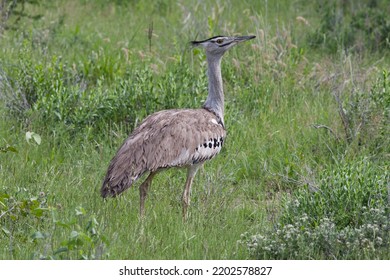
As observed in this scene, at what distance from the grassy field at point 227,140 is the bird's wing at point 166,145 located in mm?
227

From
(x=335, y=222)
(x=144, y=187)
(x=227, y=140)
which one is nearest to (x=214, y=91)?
(x=227, y=140)

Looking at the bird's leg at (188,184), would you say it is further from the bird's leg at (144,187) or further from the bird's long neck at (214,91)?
the bird's long neck at (214,91)

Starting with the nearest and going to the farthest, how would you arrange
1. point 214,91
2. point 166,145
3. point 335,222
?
point 335,222
point 166,145
point 214,91

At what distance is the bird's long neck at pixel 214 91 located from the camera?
6.11m

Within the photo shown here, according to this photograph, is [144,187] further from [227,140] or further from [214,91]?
[227,140]

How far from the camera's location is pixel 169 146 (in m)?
5.58

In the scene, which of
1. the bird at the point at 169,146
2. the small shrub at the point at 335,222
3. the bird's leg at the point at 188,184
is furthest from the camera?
the bird's leg at the point at 188,184

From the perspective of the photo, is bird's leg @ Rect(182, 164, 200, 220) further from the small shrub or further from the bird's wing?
the small shrub

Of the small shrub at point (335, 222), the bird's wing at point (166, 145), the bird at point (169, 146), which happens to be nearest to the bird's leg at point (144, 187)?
the bird at point (169, 146)

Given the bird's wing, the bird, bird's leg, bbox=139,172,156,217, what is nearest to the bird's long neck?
the bird

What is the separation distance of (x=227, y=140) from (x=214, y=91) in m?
0.65

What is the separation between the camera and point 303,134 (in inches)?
265

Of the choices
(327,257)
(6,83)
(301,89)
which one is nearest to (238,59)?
(301,89)

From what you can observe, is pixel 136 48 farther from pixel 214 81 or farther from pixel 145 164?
pixel 145 164
